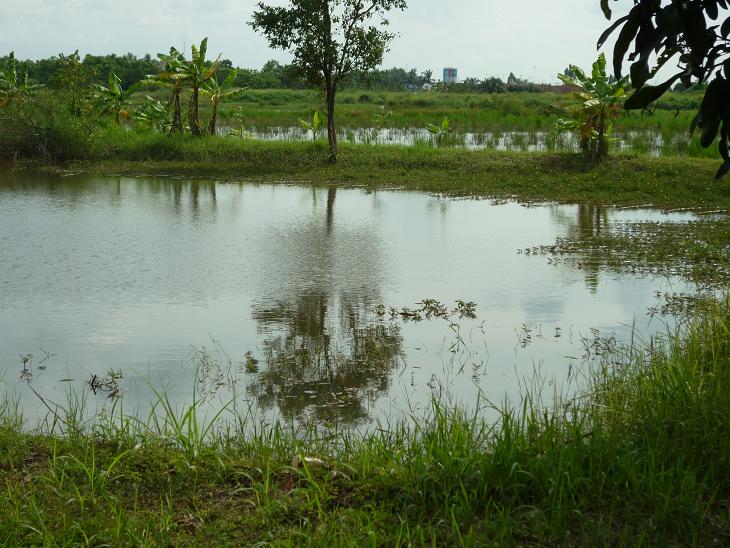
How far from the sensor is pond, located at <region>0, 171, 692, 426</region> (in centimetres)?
558

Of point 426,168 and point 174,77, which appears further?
point 174,77

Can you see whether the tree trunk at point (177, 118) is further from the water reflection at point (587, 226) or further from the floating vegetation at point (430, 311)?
the floating vegetation at point (430, 311)

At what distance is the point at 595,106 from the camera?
17.4 m

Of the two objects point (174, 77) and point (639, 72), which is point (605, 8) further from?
point (174, 77)

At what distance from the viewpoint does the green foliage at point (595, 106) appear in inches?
683

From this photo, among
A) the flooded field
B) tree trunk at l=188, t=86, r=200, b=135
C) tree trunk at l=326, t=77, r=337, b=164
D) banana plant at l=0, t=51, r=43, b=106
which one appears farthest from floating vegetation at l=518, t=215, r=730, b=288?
banana plant at l=0, t=51, r=43, b=106

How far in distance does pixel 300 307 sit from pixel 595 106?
11564 millimetres

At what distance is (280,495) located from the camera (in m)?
3.56

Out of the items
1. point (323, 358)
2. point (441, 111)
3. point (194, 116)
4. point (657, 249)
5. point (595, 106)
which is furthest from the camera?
point (441, 111)

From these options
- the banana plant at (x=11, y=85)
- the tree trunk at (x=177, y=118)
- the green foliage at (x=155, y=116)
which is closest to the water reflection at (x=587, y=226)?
the tree trunk at (x=177, y=118)

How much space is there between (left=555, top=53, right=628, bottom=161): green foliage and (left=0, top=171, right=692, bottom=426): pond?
409 centimetres

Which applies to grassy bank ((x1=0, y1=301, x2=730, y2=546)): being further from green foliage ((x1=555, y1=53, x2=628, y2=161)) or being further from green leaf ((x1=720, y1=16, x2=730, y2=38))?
green foliage ((x1=555, y1=53, x2=628, y2=161))

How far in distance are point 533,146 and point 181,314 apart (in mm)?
16795

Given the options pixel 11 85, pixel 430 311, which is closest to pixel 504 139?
pixel 11 85
